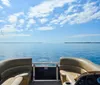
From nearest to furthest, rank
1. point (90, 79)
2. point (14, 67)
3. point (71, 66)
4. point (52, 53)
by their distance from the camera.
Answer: point (90, 79), point (14, 67), point (71, 66), point (52, 53)

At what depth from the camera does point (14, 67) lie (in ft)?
17.8

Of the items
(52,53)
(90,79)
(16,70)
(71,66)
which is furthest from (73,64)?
(52,53)

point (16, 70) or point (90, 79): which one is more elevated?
point (90, 79)

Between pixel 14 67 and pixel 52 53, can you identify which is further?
pixel 52 53

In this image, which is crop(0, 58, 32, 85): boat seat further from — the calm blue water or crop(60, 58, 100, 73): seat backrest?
the calm blue water

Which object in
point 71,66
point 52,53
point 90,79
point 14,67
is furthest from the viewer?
point 52,53

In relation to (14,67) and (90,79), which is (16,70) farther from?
(90,79)

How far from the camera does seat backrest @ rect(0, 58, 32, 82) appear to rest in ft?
15.7

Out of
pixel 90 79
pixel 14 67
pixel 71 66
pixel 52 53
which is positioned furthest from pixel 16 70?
pixel 52 53

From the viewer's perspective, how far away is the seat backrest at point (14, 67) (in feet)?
15.7

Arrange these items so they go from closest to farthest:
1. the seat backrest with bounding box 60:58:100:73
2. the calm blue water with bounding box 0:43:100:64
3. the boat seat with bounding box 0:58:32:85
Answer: the boat seat with bounding box 0:58:32:85
the seat backrest with bounding box 60:58:100:73
the calm blue water with bounding box 0:43:100:64

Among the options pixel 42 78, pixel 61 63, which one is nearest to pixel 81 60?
pixel 61 63

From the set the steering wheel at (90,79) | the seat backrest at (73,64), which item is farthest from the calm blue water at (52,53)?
the steering wheel at (90,79)

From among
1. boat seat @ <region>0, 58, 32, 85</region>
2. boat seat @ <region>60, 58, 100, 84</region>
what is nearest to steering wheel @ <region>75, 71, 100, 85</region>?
boat seat @ <region>0, 58, 32, 85</region>
